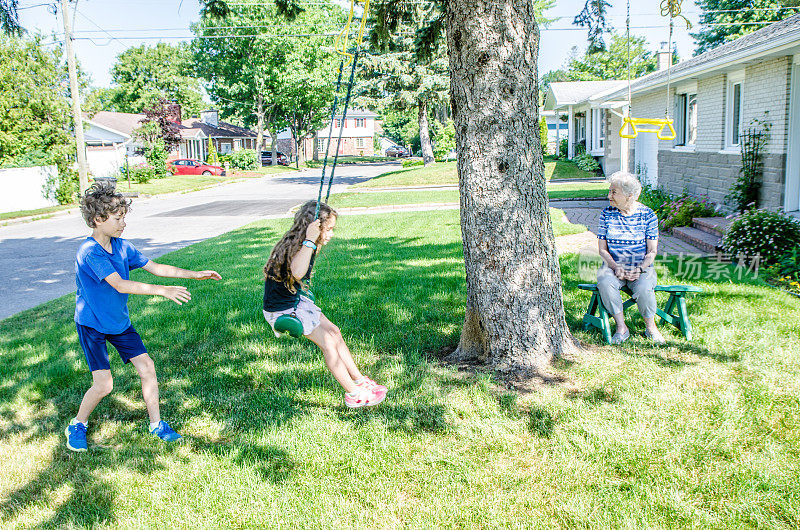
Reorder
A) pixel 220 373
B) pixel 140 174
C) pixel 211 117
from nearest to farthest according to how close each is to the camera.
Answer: pixel 220 373, pixel 140 174, pixel 211 117

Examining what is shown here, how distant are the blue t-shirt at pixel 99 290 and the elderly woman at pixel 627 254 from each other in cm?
371

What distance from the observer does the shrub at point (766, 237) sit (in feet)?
26.1

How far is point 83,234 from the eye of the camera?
16750 millimetres

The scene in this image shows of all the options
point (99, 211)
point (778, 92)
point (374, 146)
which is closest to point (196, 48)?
point (374, 146)

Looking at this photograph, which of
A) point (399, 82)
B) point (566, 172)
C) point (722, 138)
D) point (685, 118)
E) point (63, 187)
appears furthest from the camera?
point (399, 82)

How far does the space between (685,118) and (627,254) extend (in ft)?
39.3

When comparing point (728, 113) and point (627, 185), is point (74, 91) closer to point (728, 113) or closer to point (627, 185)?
point (728, 113)

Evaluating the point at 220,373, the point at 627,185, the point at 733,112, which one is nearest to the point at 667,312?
the point at 627,185

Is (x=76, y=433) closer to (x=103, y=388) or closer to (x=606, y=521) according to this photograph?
(x=103, y=388)

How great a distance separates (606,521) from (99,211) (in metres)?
3.27

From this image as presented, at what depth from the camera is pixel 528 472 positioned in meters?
3.38

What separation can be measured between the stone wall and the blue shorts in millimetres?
10198

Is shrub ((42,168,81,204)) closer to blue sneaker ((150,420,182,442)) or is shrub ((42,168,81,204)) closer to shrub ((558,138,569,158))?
blue sneaker ((150,420,182,442))

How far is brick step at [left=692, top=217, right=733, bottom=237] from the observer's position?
9.92 m
